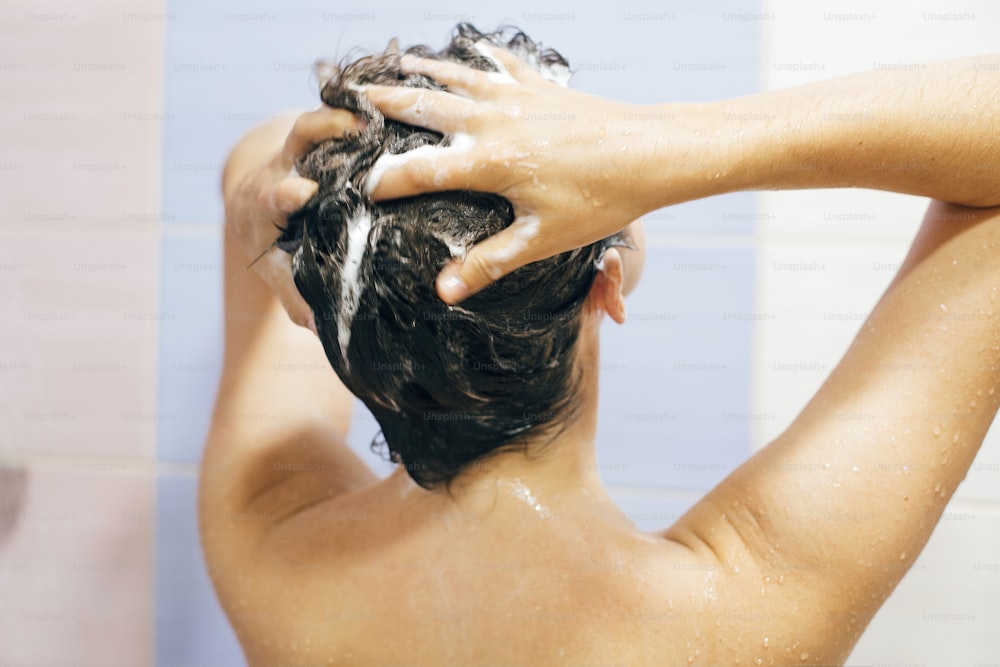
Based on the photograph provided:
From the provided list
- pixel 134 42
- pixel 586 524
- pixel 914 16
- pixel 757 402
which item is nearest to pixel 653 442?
pixel 757 402

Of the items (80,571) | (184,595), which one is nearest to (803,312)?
(184,595)

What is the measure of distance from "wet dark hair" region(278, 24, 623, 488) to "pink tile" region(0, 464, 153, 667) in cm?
74

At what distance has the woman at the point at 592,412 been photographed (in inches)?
20.8

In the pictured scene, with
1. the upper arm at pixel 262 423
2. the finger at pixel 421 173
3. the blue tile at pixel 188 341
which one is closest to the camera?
Answer: the finger at pixel 421 173

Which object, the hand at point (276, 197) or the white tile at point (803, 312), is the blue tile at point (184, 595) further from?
the white tile at point (803, 312)

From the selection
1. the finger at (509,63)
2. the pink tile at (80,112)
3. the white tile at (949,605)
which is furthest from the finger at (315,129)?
the white tile at (949,605)

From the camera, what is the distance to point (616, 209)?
53cm

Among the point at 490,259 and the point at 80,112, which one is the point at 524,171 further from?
the point at 80,112

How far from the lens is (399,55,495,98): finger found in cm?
55

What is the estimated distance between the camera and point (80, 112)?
1173 millimetres

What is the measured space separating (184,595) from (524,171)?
98cm

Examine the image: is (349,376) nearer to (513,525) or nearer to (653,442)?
(513,525)

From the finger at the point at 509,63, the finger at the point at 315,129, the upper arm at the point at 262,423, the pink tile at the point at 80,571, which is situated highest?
the finger at the point at 509,63

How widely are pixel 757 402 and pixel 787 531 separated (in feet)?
1.49
